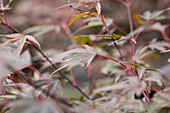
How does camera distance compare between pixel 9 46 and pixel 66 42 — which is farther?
pixel 66 42

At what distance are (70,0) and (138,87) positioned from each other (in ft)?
0.73

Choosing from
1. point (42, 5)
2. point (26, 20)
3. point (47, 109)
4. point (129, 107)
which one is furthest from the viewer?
point (42, 5)

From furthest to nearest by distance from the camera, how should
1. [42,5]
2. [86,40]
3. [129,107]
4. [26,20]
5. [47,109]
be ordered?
[42,5] → [26,20] → [86,40] → [129,107] → [47,109]

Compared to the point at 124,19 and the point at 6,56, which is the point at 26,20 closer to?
the point at 124,19

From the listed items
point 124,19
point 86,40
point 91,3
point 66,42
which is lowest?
point 66,42

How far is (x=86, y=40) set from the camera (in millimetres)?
604

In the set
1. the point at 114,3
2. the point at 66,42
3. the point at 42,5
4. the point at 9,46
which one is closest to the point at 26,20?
the point at 42,5

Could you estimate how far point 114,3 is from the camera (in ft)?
6.84

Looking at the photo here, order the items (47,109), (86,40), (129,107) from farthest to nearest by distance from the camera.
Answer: (86,40)
(129,107)
(47,109)

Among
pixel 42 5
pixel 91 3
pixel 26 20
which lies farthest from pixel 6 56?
pixel 42 5

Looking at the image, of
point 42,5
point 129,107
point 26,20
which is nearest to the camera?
point 129,107

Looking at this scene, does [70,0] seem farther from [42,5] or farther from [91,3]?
[42,5]

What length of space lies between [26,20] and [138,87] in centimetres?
184

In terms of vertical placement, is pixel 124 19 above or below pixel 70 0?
below
